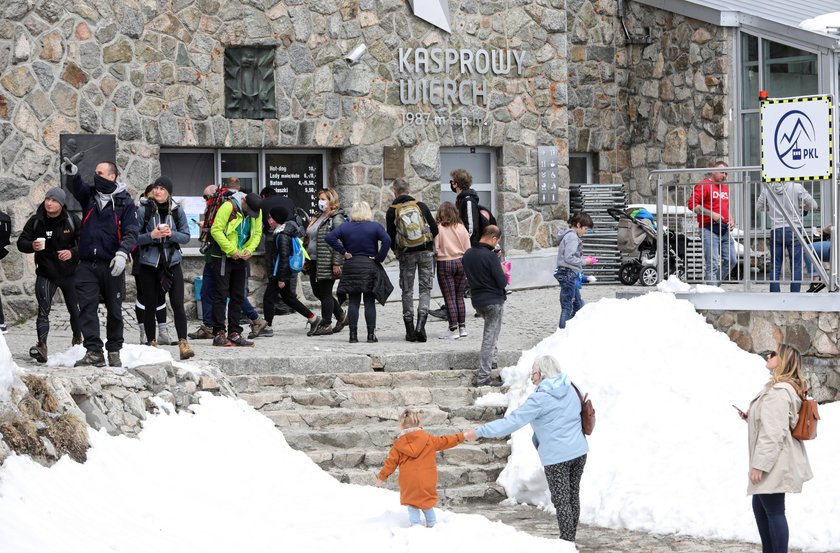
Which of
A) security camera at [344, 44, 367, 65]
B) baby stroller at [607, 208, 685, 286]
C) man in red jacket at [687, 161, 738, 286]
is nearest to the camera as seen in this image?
man in red jacket at [687, 161, 738, 286]

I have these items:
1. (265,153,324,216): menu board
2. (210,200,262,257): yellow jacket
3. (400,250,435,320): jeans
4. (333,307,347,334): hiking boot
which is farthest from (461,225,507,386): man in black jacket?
(265,153,324,216): menu board

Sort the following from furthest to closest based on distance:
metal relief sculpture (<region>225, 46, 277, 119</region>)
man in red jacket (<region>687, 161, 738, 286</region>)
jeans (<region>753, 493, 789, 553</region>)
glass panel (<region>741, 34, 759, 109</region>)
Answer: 1. glass panel (<region>741, 34, 759, 109</region>)
2. metal relief sculpture (<region>225, 46, 277, 119</region>)
3. man in red jacket (<region>687, 161, 738, 286</region>)
4. jeans (<region>753, 493, 789, 553</region>)

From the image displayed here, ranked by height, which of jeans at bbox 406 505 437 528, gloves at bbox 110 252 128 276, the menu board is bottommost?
jeans at bbox 406 505 437 528

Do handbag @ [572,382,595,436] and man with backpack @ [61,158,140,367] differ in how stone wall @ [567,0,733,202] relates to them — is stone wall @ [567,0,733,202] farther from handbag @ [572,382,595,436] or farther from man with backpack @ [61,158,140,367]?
handbag @ [572,382,595,436]

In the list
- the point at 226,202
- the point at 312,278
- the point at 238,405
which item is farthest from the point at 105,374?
the point at 312,278

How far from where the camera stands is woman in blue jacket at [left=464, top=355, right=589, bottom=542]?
9.23m

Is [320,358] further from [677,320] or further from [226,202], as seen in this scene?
[677,320]

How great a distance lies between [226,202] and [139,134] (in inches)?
127

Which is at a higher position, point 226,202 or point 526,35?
point 526,35

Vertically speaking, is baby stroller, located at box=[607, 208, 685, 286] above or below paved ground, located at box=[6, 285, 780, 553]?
above

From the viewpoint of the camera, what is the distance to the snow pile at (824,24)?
64.9ft

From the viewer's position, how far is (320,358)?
12.8 m

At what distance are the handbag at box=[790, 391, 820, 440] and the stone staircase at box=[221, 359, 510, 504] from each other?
11.3 ft

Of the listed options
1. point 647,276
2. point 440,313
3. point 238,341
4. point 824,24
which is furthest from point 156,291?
point 824,24
